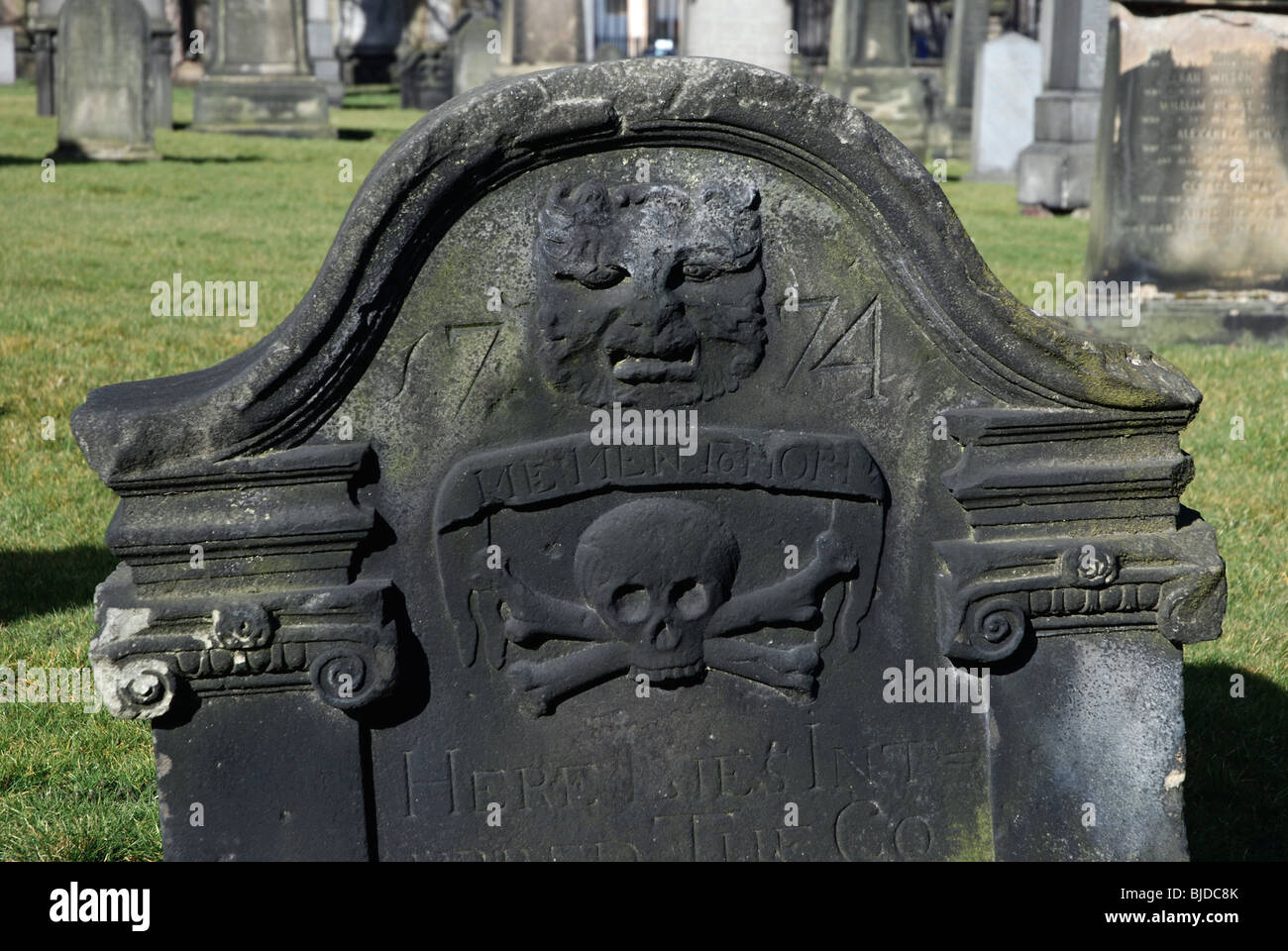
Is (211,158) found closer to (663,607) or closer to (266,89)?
(266,89)

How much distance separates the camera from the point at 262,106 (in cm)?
1972

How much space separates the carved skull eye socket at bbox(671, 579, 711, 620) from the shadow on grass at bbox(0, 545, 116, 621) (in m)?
2.72

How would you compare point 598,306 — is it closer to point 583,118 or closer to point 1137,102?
point 583,118

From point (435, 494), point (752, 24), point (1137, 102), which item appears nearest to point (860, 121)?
point (435, 494)

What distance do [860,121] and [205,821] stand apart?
5.68 ft

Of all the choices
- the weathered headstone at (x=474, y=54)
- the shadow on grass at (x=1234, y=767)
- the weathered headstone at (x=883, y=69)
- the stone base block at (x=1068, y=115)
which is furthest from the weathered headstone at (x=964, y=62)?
the shadow on grass at (x=1234, y=767)

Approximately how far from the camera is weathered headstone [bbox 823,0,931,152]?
18.8m

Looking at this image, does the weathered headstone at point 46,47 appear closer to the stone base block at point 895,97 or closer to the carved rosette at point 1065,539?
the stone base block at point 895,97

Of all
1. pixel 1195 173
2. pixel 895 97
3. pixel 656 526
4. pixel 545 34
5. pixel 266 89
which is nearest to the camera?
pixel 656 526

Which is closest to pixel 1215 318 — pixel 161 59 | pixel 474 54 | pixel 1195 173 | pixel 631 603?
pixel 1195 173

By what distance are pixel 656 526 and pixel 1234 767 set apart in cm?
196

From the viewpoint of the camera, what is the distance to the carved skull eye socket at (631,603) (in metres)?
2.66

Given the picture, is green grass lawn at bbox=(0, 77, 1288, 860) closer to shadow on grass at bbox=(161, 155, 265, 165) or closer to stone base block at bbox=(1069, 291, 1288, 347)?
stone base block at bbox=(1069, 291, 1288, 347)

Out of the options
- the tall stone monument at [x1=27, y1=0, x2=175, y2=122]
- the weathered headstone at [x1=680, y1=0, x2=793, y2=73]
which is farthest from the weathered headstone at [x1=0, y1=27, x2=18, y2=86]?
the weathered headstone at [x1=680, y1=0, x2=793, y2=73]
